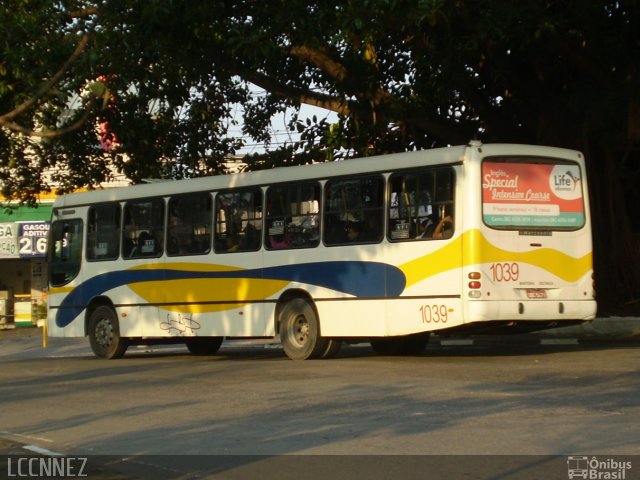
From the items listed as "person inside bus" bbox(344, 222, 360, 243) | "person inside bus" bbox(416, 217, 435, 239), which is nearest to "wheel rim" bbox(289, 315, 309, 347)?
"person inside bus" bbox(344, 222, 360, 243)

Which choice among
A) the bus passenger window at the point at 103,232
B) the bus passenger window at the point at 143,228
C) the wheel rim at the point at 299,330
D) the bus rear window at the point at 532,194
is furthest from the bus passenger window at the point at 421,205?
the bus passenger window at the point at 103,232

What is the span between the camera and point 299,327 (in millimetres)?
17719

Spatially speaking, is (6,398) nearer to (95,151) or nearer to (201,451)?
(201,451)

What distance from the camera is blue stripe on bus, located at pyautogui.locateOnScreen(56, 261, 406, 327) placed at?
54.0 feet

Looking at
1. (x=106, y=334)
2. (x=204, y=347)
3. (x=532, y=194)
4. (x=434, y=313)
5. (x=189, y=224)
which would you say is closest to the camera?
(x=434, y=313)

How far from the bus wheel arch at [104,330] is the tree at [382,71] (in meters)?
3.82

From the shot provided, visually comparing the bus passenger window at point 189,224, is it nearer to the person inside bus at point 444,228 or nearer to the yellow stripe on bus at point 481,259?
the yellow stripe on bus at point 481,259

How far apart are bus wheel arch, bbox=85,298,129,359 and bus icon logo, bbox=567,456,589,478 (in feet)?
44.2

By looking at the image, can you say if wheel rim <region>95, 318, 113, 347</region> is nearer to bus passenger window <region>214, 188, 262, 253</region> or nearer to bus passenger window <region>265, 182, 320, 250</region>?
bus passenger window <region>214, 188, 262, 253</region>

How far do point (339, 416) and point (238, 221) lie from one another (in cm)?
836

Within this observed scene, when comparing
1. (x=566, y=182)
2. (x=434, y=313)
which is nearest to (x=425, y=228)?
(x=434, y=313)

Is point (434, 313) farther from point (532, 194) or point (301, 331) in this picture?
point (301, 331)

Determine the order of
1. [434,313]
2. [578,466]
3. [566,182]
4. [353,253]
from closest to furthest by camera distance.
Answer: [578,466]
[434,313]
[566,182]
[353,253]

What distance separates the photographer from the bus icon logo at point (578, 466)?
7.61m
